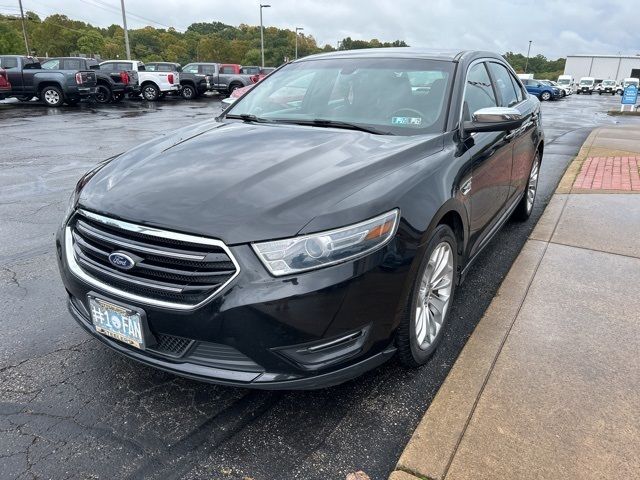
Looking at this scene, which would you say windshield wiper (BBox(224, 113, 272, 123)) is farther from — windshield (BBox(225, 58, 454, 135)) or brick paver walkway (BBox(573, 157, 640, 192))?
brick paver walkway (BBox(573, 157, 640, 192))

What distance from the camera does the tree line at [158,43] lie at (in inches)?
3118

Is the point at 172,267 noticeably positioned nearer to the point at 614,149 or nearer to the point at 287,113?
the point at 287,113

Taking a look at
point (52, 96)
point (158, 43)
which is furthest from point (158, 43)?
point (52, 96)

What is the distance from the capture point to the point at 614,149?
9.90 m

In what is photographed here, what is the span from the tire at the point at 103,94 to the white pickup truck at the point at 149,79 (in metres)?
1.87

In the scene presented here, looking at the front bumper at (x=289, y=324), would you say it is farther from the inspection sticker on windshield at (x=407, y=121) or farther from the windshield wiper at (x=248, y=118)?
the windshield wiper at (x=248, y=118)

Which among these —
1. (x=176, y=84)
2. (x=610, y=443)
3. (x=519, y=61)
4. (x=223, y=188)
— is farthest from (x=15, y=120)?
(x=519, y=61)

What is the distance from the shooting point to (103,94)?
68.1 feet

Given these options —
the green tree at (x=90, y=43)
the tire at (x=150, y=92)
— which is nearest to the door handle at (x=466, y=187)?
the tire at (x=150, y=92)

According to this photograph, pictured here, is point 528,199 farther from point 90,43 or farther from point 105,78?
point 90,43

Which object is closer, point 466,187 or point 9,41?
point 466,187

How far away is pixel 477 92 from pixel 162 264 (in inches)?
104

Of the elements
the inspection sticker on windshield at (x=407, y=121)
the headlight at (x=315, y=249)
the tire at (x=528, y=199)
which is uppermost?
the inspection sticker on windshield at (x=407, y=121)

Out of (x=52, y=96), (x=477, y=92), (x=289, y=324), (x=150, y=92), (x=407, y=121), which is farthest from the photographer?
(x=150, y=92)
